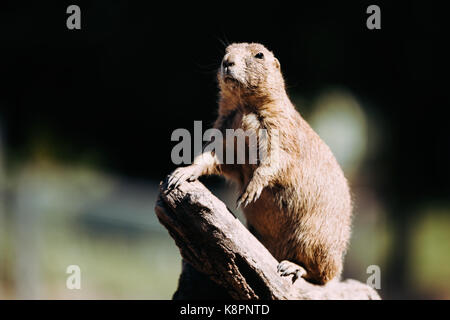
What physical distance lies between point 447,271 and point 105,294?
786 centimetres

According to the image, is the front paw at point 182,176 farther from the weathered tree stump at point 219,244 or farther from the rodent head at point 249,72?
the rodent head at point 249,72

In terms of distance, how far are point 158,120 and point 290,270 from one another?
8.28 metres

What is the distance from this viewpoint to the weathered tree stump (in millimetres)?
3609

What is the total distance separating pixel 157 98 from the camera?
38.5 ft

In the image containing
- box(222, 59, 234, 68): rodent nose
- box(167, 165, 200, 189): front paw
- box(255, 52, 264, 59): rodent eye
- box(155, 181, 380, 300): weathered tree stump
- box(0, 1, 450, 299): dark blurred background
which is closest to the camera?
box(155, 181, 380, 300): weathered tree stump

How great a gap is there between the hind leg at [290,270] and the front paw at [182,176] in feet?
2.98

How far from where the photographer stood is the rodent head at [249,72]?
3.86 meters

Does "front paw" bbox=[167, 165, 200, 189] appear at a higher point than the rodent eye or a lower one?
lower

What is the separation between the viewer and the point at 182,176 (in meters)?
3.76

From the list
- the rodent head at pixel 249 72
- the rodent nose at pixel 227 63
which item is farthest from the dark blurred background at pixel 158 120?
the rodent nose at pixel 227 63

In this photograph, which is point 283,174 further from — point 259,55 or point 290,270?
point 259,55

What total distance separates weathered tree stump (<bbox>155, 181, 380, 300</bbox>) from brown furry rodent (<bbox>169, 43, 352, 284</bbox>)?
0.18 meters

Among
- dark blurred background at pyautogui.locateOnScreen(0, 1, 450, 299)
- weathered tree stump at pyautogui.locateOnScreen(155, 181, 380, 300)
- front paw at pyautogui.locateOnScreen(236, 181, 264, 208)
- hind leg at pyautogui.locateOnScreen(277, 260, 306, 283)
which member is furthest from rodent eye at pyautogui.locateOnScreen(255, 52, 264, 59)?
dark blurred background at pyautogui.locateOnScreen(0, 1, 450, 299)

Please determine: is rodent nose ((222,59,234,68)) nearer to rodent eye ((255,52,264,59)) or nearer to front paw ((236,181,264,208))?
rodent eye ((255,52,264,59))
